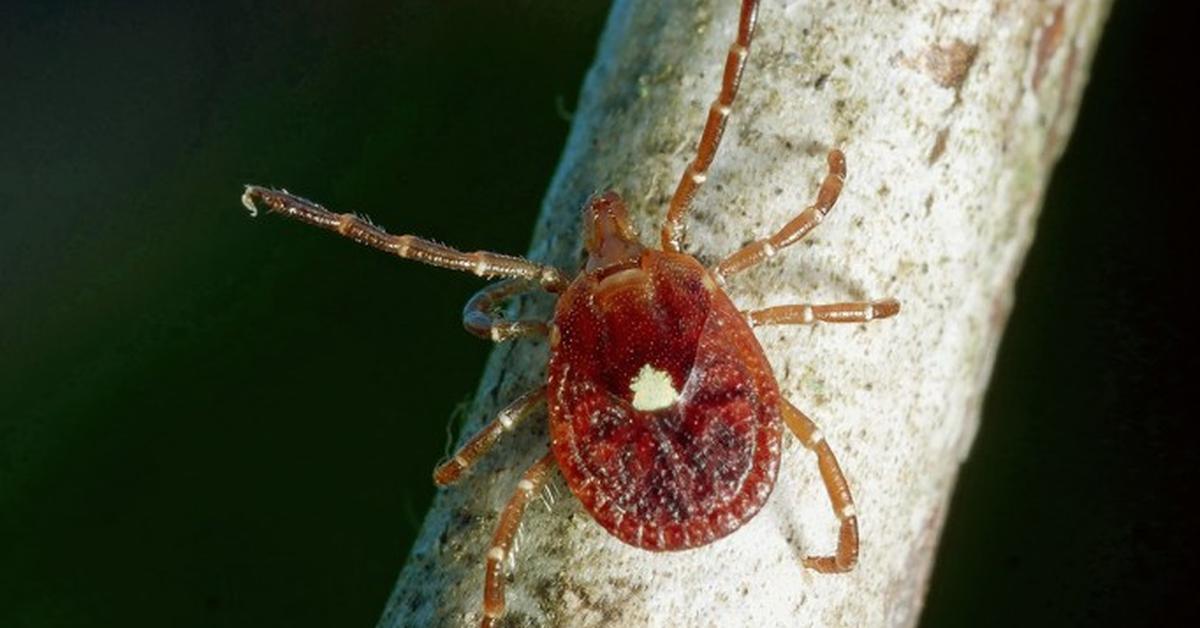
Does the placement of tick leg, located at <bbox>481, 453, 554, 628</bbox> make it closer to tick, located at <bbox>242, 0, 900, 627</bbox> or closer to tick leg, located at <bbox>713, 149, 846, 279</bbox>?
tick, located at <bbox>242, 0, 900, 627</bbox>

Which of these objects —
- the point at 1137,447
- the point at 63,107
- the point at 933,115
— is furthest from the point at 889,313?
the point at 63,107

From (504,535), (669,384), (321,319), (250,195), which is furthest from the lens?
(321,319)

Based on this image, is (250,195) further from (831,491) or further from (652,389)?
(831,491)

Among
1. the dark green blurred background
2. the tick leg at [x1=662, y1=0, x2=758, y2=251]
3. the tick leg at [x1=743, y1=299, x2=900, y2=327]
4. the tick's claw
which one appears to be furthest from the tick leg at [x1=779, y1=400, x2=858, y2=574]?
the dark green blurred background

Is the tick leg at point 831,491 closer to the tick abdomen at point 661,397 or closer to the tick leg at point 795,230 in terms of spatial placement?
the tick abdomen at point 661,397

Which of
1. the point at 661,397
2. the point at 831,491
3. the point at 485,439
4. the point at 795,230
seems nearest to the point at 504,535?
the point at 485,439
